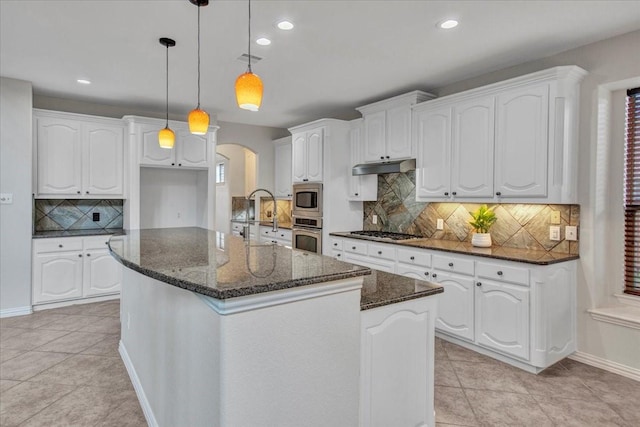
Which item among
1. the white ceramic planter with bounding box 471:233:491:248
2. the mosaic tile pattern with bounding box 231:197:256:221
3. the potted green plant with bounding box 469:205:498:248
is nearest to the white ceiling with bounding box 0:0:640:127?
the potted green plant with bounding box 469:205:498:248

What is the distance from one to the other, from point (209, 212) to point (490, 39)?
4.15 metres

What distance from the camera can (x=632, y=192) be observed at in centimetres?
288

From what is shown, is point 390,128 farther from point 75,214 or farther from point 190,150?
point 75,214

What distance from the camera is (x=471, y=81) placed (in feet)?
12.4

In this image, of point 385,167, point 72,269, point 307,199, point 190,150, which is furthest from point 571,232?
point 72,269

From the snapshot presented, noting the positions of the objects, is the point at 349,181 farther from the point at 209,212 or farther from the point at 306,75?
the point at 209,212

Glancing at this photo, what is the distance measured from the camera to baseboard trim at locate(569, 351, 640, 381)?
2756 millimetres

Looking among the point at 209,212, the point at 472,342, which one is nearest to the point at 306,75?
the point at 209,212

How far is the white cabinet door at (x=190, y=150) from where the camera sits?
5051 millimetres

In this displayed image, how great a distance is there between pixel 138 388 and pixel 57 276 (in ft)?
8.89

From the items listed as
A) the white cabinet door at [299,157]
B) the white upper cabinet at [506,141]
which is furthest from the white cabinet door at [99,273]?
the white upper cabinet at [506,141]

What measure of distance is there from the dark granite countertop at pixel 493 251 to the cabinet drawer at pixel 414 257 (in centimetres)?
7

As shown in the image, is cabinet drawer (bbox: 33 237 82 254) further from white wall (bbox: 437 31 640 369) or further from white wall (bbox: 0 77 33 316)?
white wall (bbox: 437 31 640 369)

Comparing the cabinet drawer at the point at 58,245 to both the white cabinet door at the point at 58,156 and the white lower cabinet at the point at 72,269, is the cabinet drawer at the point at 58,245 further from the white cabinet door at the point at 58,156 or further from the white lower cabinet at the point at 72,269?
the white cabinet door at the point at 58,156
